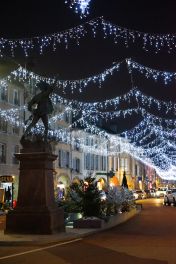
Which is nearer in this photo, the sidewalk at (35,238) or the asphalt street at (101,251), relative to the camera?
the asphalt street at (101,251)

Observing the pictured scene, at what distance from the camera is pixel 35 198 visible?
18.0m

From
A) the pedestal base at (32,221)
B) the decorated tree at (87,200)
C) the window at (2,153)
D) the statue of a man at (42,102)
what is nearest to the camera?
the pedestal base at (32,221)

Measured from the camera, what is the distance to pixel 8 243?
15383 mm

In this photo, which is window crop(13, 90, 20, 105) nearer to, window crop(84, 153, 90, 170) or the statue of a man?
window crop(84, 153, 90, 170)

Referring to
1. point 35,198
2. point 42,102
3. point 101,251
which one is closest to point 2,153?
point 42,102

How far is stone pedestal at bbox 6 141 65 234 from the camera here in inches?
696

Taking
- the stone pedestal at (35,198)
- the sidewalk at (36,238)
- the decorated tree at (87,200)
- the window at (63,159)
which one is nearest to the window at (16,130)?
the window at (63,159)

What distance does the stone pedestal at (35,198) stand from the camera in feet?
58.0

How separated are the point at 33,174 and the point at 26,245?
11.6 ft

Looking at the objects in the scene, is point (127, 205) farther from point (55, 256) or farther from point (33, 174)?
point (55, 256)

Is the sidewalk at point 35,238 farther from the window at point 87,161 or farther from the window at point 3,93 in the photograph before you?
the window at point 87,161

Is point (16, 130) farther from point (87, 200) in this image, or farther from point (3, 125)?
point (87, 200)

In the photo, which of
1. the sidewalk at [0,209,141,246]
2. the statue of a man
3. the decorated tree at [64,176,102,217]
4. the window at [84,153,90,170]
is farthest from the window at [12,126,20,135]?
the sidewalk at [0,209,141,246]

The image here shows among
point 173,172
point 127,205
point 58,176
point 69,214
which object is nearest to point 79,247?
A: point 69,214
